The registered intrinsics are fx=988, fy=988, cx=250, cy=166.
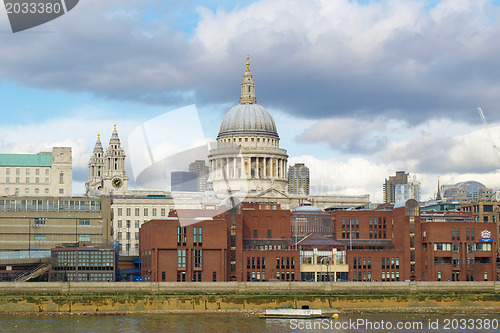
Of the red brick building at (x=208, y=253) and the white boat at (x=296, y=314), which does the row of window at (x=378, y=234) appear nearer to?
the red brick building at (x=208, y=253)

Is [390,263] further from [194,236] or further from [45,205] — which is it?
[45,205]

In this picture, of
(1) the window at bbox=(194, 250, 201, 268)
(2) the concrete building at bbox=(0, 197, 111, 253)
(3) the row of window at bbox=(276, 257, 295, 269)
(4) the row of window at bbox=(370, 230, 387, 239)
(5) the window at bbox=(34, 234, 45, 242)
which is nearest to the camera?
(1) the window at bbox=(194, 250, 201, 268)

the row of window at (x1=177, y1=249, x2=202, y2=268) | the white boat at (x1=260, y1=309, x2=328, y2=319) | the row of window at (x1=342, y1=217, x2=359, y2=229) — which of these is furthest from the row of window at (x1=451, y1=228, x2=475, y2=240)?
the row of window at (x1=177, y1=249, x2=202, y2=268)

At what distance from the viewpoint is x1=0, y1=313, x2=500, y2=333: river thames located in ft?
346

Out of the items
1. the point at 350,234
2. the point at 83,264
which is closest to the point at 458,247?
the point at 350,234

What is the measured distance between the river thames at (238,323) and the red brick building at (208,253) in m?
17.3

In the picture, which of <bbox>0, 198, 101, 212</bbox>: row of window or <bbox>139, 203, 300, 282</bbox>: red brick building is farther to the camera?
<bbox>0, 198, 101, 212</bbox>: row of window

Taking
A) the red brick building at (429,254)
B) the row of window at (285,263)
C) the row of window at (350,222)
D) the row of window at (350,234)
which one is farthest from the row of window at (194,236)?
the row of window at (350,222)

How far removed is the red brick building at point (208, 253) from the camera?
137m

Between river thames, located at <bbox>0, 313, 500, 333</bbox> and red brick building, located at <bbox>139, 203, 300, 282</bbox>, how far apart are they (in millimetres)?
17262

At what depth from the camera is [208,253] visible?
452 ft

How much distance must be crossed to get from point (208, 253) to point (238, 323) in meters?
28.0

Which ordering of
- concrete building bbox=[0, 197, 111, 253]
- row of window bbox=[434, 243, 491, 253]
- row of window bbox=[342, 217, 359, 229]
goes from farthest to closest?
concrete building bbox=[0, 197, 111, 253] → row of window bbox=[342, 217, 359, 229] → row of window bbox=[434, 243, 491, 253]

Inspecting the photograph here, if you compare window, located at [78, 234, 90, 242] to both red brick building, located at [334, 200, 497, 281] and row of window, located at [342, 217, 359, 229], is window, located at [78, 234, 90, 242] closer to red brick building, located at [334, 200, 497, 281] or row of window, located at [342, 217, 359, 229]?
row of window, located at [342, 217, 359, 229]
